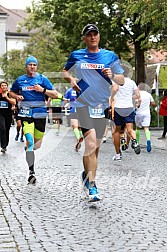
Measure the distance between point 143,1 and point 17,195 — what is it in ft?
40.0

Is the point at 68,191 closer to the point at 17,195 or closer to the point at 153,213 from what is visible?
the point at 17,195

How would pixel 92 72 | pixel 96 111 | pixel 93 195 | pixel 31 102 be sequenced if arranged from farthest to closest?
1. pixel 31 102
2. pixel 96 111
3. pixel 92 72
4. pixel 93 195

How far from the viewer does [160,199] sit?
743 cm

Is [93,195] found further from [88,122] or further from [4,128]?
[4,128]

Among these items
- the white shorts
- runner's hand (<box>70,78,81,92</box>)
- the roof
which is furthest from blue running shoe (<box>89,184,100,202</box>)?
the roof

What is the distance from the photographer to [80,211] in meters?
6.60

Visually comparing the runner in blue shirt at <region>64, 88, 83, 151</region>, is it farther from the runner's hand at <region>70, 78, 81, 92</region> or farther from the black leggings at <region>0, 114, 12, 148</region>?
the runner's hand at <region>70, 78, 81, 92</region>

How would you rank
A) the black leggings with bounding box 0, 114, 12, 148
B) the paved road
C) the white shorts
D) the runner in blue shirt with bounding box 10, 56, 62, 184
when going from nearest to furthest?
1. the paved road
2. the runner in blue shirt with bounding box 10, 56, 62, 184
3. the black leggings with bounding box 0, 114, 12, 148
4. the white shorts

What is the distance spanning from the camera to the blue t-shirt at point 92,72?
23.9ft

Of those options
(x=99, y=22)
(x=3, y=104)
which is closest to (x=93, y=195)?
(x=3, y=104)

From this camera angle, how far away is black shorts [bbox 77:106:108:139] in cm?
739

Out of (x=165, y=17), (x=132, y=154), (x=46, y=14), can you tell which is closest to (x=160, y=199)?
(x=132, y=154)

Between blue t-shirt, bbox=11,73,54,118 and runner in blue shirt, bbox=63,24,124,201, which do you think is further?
blue t-shirt, bbox=11,73,54,118

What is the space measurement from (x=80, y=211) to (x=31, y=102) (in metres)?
2.86
